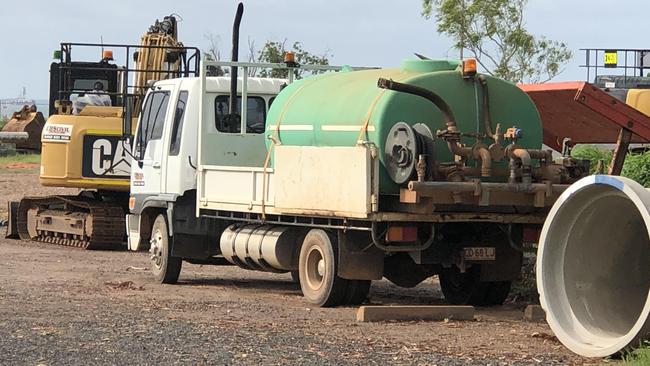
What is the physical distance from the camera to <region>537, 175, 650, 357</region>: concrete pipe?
35.3ft

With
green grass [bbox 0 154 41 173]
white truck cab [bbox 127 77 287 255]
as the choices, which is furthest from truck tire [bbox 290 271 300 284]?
green grass [bbox 0 154 41 173]

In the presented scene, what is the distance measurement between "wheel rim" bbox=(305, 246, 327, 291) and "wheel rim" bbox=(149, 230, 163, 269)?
129 inches

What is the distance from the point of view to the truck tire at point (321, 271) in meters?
13.8

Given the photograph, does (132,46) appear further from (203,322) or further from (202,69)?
(203,322)

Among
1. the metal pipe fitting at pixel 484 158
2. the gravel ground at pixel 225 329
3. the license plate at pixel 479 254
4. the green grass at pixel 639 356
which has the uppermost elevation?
the metal pipe fitting at pixel 484 158

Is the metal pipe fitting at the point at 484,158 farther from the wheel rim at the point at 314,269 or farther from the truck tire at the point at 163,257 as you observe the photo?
the truck tire at the point at 163,257

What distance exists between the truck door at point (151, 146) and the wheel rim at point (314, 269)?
3.32 m

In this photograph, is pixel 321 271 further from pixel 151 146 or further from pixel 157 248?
pixel 151 146

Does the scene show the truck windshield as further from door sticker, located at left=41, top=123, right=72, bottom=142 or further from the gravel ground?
door sticker, located at left=41, top=123, right=72, bottom=142

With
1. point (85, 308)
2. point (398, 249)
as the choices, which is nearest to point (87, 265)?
point (85, 308)

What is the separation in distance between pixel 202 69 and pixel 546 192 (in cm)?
479

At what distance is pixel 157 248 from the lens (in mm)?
17203

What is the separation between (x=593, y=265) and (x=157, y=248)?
289 inches

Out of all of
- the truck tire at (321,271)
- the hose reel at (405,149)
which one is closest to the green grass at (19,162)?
the truck tire at (321,271)
